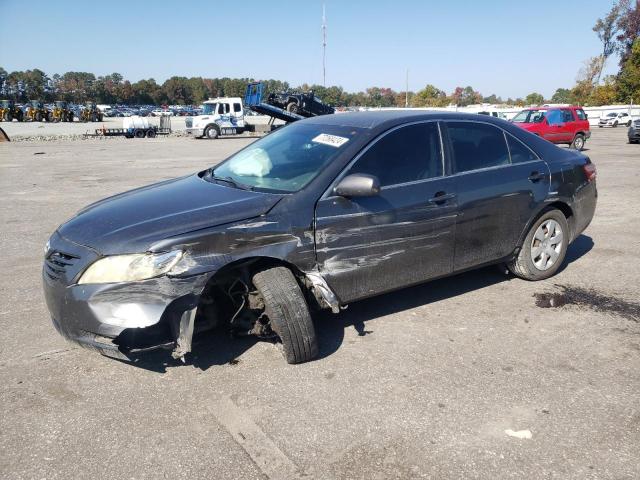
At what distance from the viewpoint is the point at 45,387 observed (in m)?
3.02

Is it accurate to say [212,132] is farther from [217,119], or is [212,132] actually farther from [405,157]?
[405,157]

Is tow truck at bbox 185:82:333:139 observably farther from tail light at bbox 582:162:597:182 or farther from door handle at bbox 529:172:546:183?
door handle at bbox 529:172:546:183

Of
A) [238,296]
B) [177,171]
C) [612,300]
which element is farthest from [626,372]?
[177,171]

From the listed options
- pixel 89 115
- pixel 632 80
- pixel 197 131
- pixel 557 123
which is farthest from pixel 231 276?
pixel 632 80

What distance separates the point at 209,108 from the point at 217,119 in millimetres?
1025

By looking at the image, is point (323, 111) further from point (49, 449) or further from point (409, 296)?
point (49, 449)

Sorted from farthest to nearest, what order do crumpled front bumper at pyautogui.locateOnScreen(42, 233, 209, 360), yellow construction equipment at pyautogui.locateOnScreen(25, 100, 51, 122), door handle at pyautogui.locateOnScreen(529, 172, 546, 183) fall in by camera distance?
yellow construction equipment at pyautogui.locateOnScreen(25, 100, 51, 122)
door handle at pyautogui.locateOnScreen(529, 172, 546, 183)
crumpled front bumper at pyautogui.locateOnScreen(42, 233, 209, 360)

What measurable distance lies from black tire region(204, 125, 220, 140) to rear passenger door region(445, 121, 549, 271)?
92.9 ft

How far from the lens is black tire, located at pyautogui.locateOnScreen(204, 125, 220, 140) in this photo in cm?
3075

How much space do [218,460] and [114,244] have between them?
1.36 metres

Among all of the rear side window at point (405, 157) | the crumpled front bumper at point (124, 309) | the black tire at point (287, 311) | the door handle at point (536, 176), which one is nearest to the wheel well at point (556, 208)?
the door handle at point (536, 176)

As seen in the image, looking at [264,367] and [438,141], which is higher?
[438,141]

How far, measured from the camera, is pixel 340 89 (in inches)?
5758

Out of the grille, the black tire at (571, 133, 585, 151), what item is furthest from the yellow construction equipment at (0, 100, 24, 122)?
the grille
